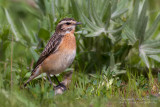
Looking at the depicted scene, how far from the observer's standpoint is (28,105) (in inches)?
184

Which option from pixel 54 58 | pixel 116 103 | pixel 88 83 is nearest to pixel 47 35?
pixel 54 58

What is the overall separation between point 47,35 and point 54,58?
1245 mm

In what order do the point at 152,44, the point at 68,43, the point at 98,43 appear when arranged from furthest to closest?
the point at 98,43 < the point at 152,44 < the point at 68,43

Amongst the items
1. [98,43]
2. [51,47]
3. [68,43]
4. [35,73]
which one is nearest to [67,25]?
[68,43]

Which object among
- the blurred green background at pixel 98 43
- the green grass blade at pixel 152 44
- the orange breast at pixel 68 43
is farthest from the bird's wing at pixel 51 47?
the green grass blade at pixel 152 44

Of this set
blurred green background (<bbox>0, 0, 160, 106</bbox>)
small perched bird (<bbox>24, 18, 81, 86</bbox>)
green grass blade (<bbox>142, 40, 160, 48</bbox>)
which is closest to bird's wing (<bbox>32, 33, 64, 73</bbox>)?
small perched bird (<bbox>24, 18, 81, 86</bbox>)

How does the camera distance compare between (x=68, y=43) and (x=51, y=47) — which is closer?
(x=68, y=43)

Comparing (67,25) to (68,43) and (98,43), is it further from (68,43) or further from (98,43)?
(98,43)

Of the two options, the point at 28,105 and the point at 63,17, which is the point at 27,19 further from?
the point at 28,105

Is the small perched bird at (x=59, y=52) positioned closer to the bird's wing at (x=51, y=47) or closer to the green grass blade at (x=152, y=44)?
the bird's wing at (x=51, y=47)

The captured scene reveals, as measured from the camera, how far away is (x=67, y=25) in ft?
23.2

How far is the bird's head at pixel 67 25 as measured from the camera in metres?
7.00

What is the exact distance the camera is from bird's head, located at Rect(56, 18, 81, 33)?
7000 mm

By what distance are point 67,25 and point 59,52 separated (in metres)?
0.70
